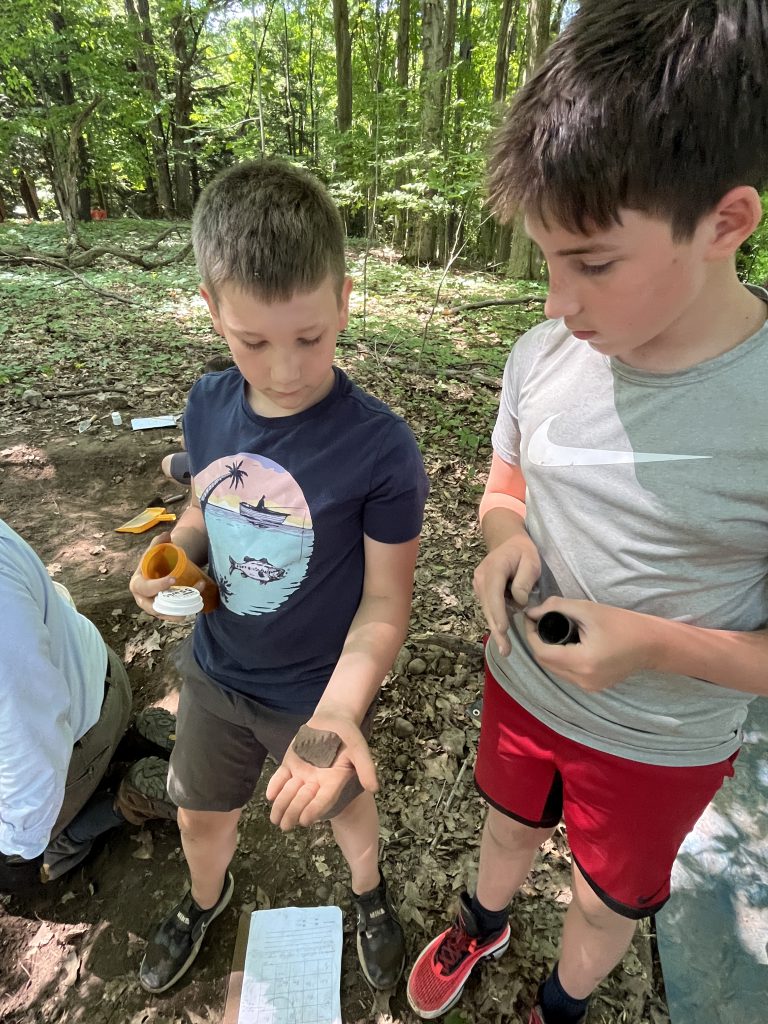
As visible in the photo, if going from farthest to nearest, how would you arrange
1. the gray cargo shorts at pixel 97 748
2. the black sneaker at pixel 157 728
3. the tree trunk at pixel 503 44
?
the tree trunk at pixel 503 44 < the black sneaker at pixel 157 728 < the gray cargo shorts at pixel 97 748

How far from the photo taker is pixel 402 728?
2.64 metres

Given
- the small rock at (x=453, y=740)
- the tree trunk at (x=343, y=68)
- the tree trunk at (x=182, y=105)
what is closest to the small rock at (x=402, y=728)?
the small rock at (x=453, y=740)

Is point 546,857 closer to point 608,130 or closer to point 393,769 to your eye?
point 393,769

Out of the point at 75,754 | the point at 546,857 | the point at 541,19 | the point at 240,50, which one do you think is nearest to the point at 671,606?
the point at 546,857

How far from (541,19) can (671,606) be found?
12.8 meters

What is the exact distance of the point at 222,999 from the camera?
1.83 meters

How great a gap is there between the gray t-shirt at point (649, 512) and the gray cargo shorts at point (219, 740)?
69 cm

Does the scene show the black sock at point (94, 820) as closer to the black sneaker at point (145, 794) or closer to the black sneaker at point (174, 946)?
the black sneaker at point (145, 794)

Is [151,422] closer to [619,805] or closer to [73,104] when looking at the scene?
[619,805]

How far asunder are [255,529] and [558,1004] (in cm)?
157

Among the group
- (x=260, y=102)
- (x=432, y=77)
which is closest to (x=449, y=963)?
(x=260, y=102)

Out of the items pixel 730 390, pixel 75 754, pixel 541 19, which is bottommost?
pixel 75 754

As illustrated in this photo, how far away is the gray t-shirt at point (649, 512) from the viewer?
40.3 inches

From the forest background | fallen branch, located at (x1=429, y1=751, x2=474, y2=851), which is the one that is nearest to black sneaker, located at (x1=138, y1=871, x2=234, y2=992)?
fallen branch, located at (x1=429, y1=751, x2=474, y2=851)
